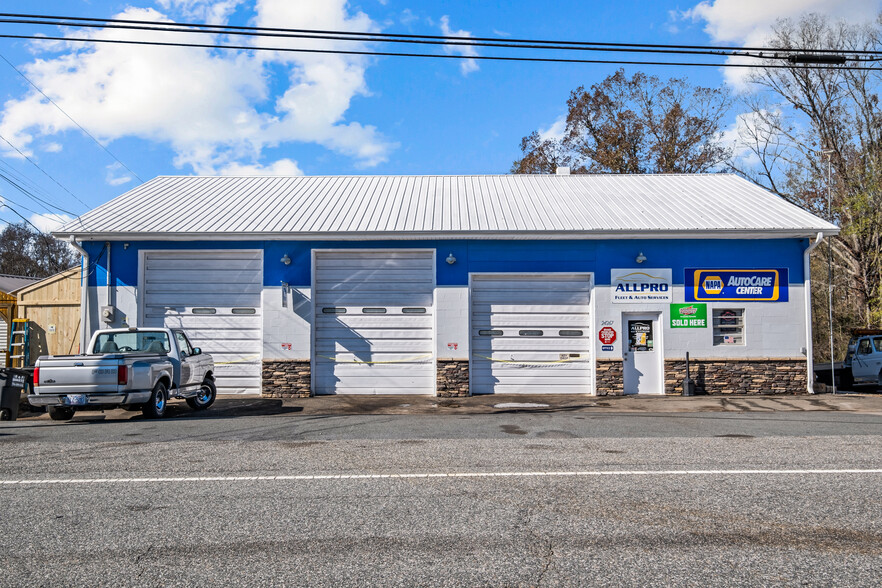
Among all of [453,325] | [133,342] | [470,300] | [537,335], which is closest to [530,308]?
[537,335]

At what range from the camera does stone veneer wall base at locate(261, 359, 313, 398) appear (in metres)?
16.7

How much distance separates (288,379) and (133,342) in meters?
4.09

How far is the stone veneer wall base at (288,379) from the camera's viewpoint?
657 inches

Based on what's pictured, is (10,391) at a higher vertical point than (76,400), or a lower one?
higher

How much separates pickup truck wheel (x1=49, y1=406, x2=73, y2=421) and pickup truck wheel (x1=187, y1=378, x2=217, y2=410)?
232cm

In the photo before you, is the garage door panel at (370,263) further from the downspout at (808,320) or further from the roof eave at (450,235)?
the downspout at (808,320)

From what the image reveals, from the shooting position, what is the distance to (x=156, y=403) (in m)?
12.2

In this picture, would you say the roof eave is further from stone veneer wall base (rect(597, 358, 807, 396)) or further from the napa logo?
stone veneer wall base (rect(597, 358, 807, 396))

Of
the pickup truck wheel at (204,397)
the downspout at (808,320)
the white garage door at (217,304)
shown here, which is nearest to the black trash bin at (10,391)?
the pickup truck wheel at (204,397)

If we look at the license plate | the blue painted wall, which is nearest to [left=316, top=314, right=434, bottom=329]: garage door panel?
the blue painted wall

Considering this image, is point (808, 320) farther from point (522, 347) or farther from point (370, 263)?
point (370, 263)

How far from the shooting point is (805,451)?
7926 mm

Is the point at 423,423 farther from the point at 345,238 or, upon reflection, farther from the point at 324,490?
the point at 345,238

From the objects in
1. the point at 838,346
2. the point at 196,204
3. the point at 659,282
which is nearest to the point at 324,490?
the point at 659,282
